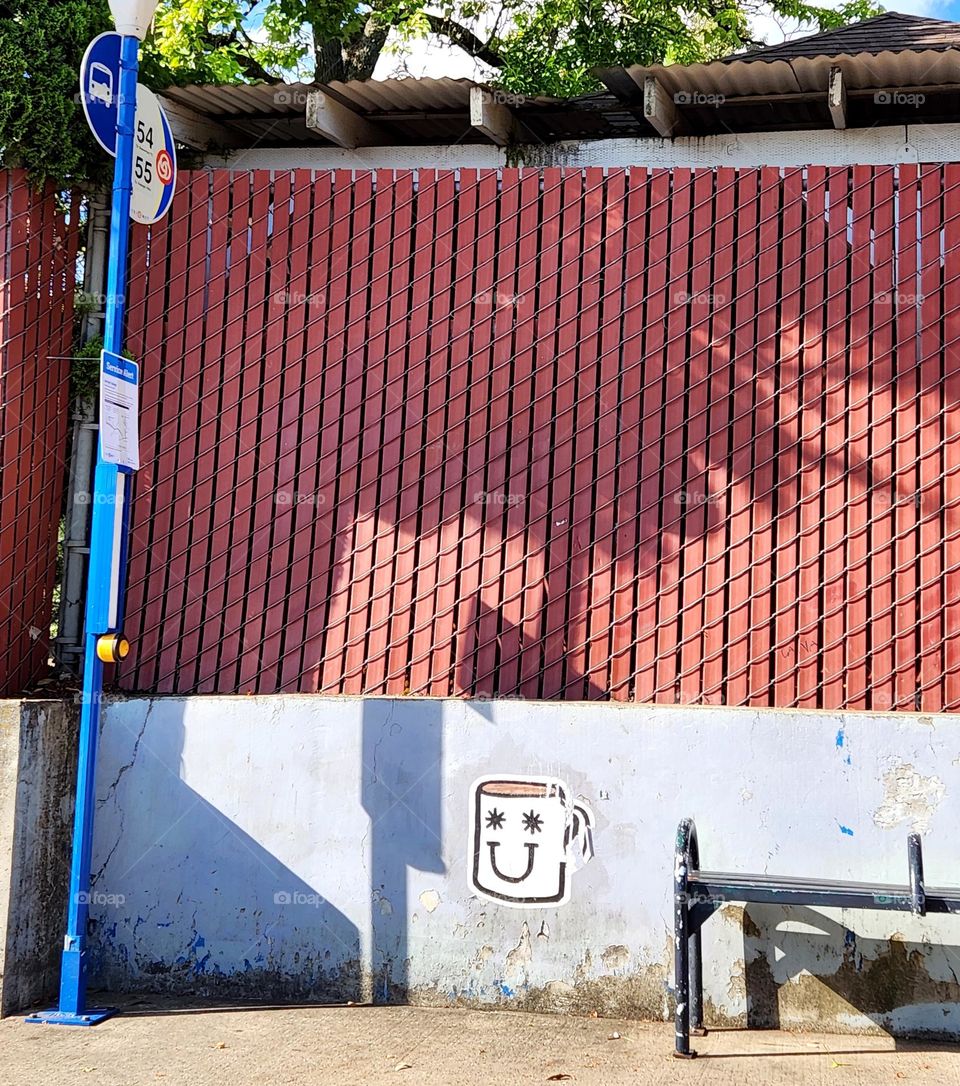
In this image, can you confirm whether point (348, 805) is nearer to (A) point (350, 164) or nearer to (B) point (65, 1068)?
(B) point (65, 1068)

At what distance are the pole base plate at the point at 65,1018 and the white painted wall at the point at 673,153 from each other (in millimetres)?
4757

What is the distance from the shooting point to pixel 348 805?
563 centimetres

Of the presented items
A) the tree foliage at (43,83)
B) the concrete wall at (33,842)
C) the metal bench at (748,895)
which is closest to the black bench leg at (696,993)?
the metal bench at (748,895)

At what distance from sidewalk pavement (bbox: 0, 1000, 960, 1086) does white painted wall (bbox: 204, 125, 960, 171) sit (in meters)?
4.53

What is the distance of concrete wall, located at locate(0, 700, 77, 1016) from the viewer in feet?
17.5

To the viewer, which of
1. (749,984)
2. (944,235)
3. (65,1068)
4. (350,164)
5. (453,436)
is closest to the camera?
(65,1068)

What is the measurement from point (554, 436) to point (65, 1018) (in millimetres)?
Result: 3653

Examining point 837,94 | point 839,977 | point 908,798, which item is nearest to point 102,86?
point 837,94

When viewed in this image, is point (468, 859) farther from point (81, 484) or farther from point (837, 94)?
point (837, 94)

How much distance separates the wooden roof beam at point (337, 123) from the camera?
619 centimetres

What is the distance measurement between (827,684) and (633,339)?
199cm

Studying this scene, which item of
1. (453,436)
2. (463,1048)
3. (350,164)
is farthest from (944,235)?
(463,1048)

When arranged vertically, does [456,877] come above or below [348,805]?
below

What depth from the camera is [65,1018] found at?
5199mm
